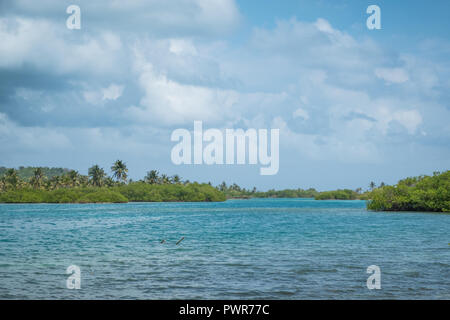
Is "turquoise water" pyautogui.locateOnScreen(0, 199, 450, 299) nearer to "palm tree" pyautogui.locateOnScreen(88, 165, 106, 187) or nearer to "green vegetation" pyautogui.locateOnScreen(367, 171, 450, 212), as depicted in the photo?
"green vegetation" pyautogui.locateOnScreen(367, 171, 450, 212)

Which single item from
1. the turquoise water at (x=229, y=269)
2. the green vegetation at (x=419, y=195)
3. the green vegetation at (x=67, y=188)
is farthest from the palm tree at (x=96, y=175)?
the turquoise water at (x=229, y=269)

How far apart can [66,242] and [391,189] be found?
7103cm

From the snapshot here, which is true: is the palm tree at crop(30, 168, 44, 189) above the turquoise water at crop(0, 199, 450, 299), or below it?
above

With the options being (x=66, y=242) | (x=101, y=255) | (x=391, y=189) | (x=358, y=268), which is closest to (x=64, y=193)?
(x=391, y=189)

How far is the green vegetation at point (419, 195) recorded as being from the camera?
82500 millimetres

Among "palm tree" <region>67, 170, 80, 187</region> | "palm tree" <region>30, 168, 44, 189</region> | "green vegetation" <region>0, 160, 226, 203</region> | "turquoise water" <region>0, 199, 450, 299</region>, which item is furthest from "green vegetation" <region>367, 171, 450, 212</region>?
"palm tree" <region>30, 168, 44, 189</region>

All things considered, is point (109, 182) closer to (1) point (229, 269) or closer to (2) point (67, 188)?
(2) point (67, 188)

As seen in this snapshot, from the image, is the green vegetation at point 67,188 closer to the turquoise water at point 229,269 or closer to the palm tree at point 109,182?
the palm tree at point 109,182

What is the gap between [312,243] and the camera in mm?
36188

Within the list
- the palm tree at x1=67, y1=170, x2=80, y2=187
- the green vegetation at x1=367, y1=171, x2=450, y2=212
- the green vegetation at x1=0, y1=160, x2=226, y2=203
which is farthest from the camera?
the palm tree at x1=67, y1=170, x2=80, y2=187

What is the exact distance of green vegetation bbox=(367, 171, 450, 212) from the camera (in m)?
82.5

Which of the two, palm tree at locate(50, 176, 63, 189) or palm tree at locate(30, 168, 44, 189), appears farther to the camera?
palm tree at locate(50, 176, 63, 189)

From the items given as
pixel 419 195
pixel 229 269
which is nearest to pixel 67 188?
pixel 419 195

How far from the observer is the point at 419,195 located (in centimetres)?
8512
